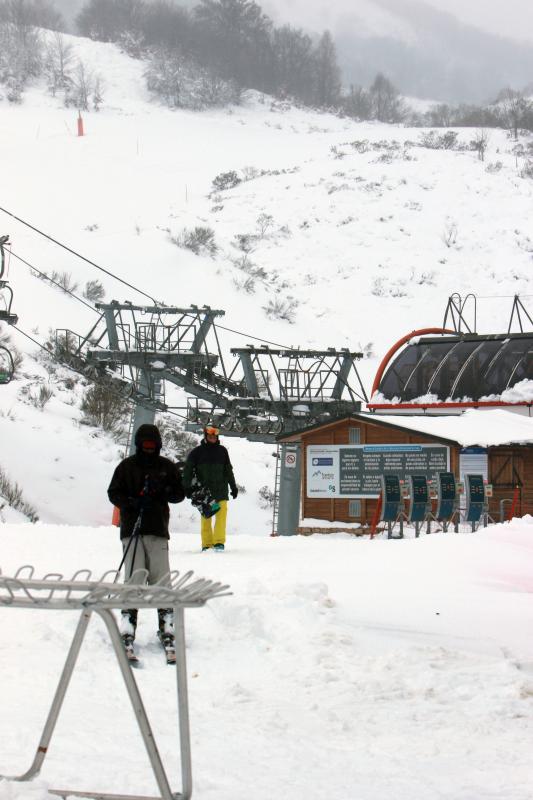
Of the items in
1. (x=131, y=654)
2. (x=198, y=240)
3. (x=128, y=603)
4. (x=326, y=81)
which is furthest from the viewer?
(x=326, y=81)

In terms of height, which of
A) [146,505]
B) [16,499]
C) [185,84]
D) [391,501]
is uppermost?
[185,84]

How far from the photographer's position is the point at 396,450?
22.4 meters

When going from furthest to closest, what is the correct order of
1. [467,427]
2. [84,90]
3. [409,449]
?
[84,90] < [467,427] < [409,449]

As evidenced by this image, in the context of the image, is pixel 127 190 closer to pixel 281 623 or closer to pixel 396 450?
pixel 396 450

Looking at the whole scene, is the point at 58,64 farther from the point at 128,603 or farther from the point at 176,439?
the point at 128,603

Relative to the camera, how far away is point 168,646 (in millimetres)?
9281

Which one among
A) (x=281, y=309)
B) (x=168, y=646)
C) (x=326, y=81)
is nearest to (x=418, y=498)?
(x=168, y=646)

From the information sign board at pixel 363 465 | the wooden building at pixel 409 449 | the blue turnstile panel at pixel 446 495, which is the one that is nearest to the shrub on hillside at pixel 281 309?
the wooden building at pixel 409 449

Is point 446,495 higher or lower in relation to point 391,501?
higher

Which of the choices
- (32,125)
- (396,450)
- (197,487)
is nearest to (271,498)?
Result: (396,450)

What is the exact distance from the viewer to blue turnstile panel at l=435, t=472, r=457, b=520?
2112 centimetres

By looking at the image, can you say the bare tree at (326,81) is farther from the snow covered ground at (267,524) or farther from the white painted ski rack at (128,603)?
the white painted ski rack at (128,603)

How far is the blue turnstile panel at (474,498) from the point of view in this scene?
70.5 ft

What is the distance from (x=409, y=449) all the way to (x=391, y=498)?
1.61 metres
